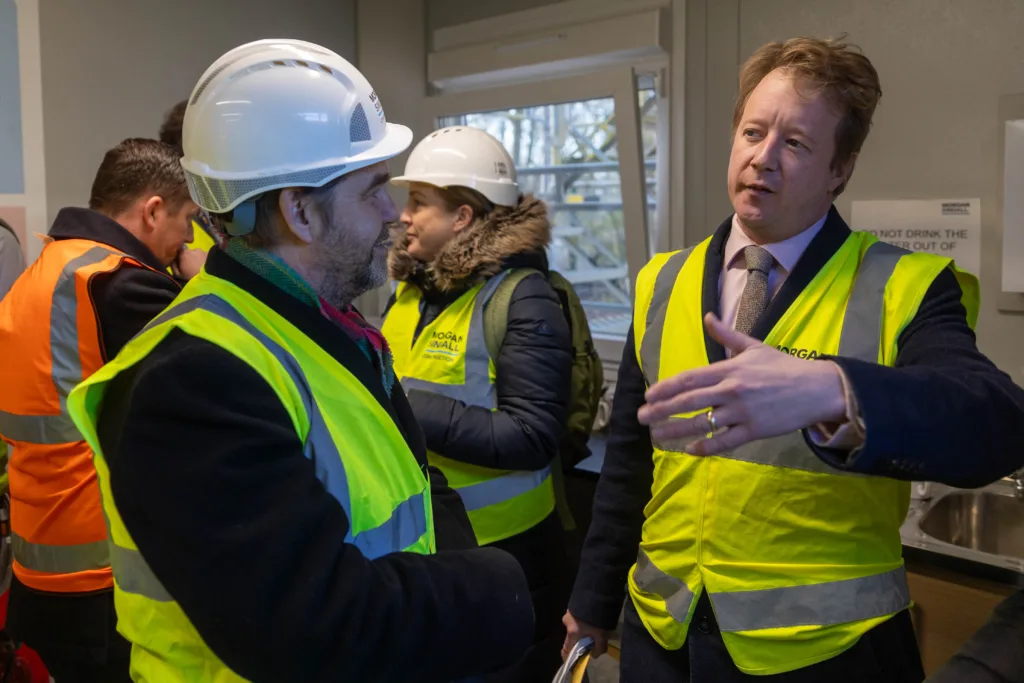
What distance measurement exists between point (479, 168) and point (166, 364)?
1.42 metres

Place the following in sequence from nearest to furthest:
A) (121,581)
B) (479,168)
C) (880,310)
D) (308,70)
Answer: (121,581) < (308,70) < (880,310) < (479,168)

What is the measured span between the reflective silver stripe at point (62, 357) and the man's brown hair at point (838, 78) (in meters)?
1.47

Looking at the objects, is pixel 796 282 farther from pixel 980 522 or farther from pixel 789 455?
pixel 980 522

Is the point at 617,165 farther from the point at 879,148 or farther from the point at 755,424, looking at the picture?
the point at 755,424

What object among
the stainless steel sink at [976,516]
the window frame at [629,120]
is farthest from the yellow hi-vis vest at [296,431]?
the window frame at [629,120]

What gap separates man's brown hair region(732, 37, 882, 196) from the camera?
1.32 m

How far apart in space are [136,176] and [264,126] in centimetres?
112

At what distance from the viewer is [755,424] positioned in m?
0.82

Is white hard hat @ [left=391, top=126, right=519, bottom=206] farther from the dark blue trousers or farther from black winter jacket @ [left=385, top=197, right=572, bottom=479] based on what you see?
the dark blue trousers

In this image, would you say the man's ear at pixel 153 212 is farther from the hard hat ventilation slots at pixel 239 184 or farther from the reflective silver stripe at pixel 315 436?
the reflective silver stripe at pixel 315 436

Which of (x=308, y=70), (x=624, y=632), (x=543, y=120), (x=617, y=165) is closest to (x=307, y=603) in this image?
(x=308, y=70)

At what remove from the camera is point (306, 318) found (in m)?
0.99

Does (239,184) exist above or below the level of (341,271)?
above

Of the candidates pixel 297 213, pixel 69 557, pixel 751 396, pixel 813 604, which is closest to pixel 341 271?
pixel 297 213
